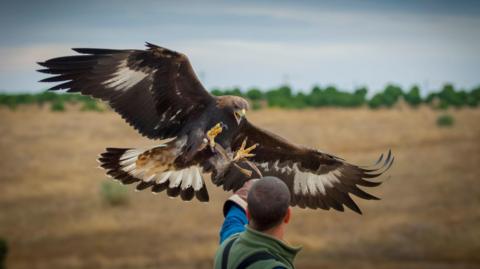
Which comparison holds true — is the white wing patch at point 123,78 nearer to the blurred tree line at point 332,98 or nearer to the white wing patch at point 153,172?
the white wing patch at point 153,172

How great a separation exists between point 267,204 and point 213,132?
9.32 ft

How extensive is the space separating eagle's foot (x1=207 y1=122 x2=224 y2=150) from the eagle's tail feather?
348 millimetres

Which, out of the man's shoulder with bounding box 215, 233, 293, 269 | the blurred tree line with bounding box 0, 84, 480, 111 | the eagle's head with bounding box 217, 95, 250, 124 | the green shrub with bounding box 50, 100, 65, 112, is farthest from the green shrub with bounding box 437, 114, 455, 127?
the man's shoulder with bounding box 215, 233, 293, 269

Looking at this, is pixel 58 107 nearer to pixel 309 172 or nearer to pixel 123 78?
pixel 309 172

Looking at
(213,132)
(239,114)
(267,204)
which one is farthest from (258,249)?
(239,114)

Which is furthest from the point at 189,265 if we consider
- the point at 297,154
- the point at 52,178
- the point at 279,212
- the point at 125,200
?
the point at 279,212

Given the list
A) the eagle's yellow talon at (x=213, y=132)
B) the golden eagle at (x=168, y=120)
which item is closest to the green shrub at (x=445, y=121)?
the golden eagle at (x=168, y=120)

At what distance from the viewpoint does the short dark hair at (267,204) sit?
4090 mm

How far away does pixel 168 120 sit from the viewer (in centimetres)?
732

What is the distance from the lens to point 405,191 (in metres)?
36.3

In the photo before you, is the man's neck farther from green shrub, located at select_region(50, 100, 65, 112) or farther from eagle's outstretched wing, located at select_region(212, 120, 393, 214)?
green shrub, located at select_region(50, 100, 65, 112)

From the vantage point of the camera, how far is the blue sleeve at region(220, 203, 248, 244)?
4.74m

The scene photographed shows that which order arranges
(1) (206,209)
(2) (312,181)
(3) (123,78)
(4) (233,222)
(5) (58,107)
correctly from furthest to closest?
(5) (58,107) < (1) (206,209) < (2) (312,181) < (3) (123,78) < (4) (233,222)

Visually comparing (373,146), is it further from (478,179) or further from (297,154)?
(297,154)
